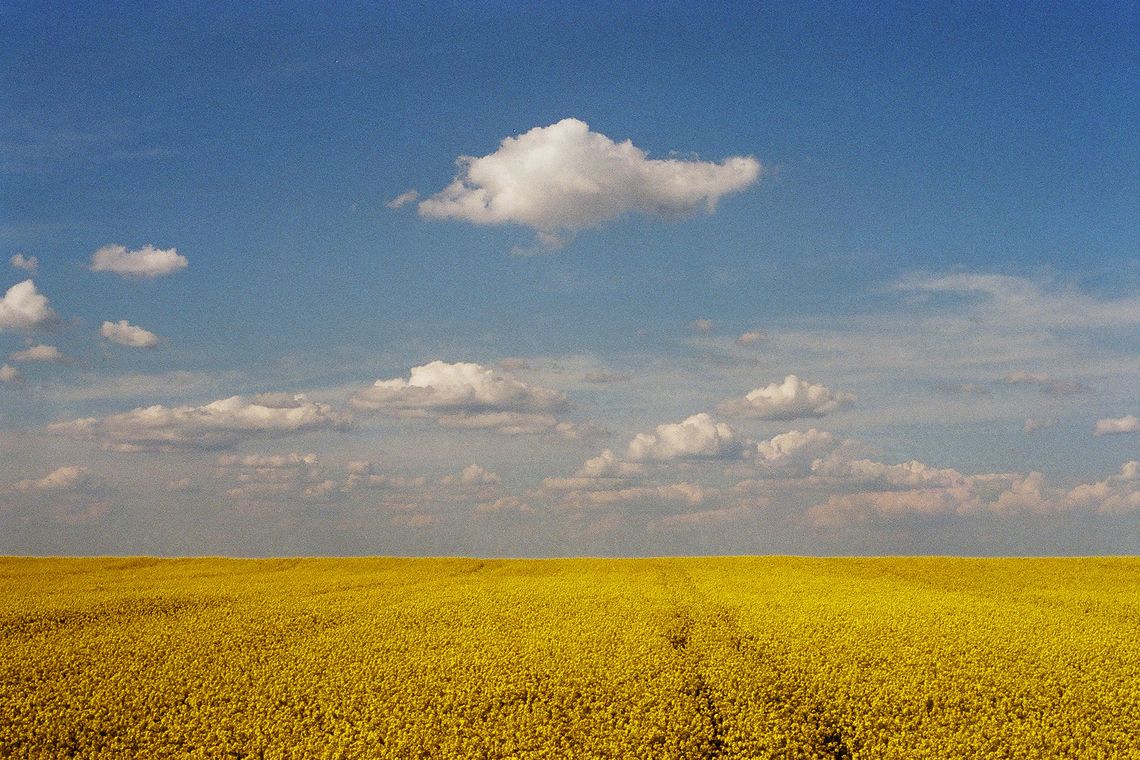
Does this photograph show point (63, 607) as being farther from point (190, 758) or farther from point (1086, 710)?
point (1086, 710)

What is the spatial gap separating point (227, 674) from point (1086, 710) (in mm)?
31482

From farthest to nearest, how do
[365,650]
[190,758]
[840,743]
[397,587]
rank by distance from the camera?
[397,587] → [365,650] → [840,743] → [190,758]

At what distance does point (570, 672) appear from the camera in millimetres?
30984

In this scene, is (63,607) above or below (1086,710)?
above

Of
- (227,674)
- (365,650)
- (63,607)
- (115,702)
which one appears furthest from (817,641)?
(63,607)

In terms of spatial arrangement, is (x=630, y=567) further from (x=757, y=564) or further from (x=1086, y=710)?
(x=1086, y=710)

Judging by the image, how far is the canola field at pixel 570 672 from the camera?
26.0 metres

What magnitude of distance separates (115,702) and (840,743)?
2478 cm

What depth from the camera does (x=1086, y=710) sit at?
93.0ft

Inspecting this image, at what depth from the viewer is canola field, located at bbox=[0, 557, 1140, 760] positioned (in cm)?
2603

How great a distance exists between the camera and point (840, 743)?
86.8ft

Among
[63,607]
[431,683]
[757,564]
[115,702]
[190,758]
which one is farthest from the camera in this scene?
[757,564]

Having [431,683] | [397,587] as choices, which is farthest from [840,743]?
[397,587]

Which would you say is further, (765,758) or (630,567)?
(630,567)
